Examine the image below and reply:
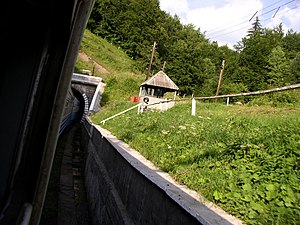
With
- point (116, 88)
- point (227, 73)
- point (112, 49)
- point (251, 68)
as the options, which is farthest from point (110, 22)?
point (116, 88)

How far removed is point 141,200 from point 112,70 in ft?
155

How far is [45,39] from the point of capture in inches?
85.5

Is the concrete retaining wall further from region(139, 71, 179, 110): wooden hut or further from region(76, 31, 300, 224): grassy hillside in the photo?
region(139, 71, 179, 110): wooden hut

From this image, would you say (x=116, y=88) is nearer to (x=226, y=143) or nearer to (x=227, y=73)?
(x=226, y=143)

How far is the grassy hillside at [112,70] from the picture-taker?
37781 millimetres

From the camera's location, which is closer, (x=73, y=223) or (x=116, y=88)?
(x=73, y=223)

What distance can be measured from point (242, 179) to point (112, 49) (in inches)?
2409

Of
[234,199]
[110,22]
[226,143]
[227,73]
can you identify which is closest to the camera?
[234,199]

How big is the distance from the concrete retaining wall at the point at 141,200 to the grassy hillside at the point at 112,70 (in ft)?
76.6

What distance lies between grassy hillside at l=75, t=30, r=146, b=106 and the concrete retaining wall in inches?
920

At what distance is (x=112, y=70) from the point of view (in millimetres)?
50938

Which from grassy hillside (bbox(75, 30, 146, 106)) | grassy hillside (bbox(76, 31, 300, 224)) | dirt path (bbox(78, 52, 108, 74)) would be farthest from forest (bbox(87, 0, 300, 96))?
grassy hillside (bbox(76, 31, 300, 224))

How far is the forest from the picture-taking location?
60156 mm

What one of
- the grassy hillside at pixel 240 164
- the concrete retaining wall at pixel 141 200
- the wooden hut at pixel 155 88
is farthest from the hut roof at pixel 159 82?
the concrete retaining wall at pixel 141 200
